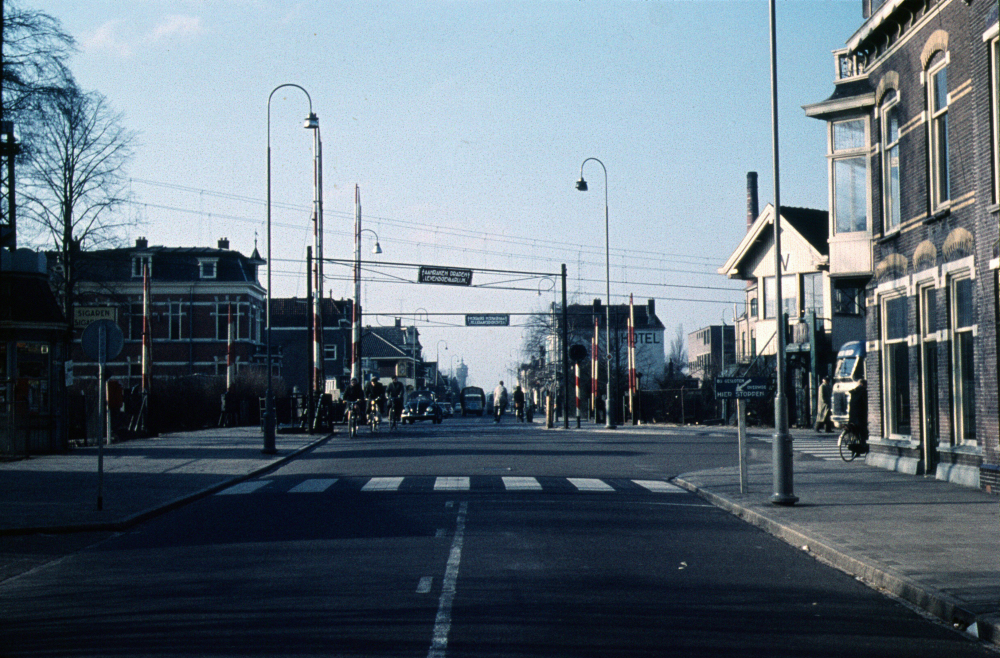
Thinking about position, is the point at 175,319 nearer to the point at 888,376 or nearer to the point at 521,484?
the point at 888,376

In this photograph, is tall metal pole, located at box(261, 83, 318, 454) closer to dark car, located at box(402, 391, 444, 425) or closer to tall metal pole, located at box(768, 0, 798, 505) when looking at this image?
tall metal pole, located at box(768, 0, 798, 505)

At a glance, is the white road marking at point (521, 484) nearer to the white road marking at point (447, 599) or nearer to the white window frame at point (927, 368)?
the white road marking at point (447, 599)

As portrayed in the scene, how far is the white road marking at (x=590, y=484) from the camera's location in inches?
655

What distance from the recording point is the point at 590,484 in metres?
17.3

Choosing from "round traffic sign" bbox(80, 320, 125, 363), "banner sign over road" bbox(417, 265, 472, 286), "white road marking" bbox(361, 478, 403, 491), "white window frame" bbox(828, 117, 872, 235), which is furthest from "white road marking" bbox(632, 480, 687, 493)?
"banner sign over road" bbox(417, 265, 472, 286)

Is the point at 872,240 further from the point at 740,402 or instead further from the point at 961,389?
the point at 740,402

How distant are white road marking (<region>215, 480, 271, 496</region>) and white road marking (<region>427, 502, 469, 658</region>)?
557 centimetres

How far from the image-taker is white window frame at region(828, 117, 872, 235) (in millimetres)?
21047

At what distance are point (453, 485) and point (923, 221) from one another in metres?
8.49

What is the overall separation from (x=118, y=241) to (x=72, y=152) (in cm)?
347

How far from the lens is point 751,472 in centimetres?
1941

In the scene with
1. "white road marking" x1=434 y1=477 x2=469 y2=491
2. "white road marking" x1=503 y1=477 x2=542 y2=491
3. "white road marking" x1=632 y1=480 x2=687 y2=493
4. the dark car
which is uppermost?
the dark car

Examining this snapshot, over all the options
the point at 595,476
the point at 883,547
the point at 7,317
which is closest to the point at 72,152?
the point at 7,317

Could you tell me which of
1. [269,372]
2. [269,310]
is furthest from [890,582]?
[269,310]
